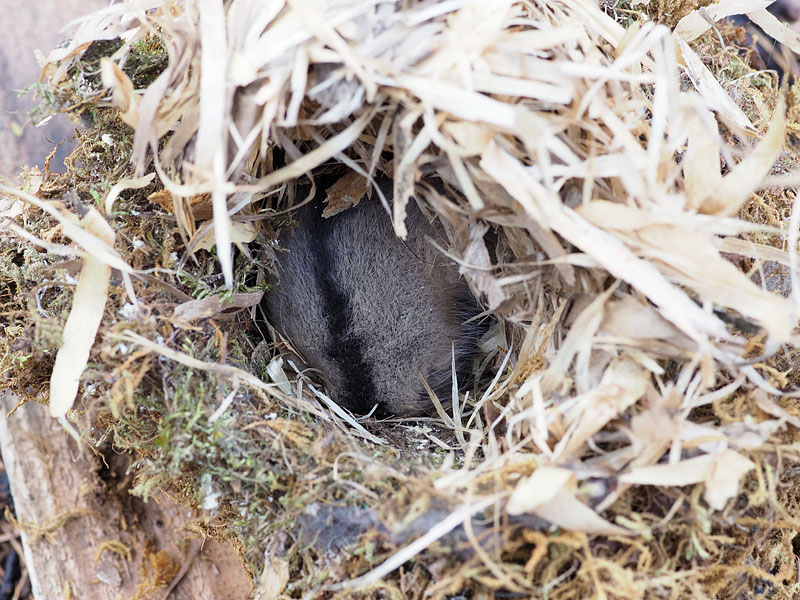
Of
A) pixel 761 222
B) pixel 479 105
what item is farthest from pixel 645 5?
pixel 479 105

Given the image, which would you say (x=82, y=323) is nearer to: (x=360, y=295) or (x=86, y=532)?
(x=360, y=295)

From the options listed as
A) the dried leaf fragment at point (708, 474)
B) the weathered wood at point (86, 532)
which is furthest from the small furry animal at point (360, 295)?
the dried leaf fragment at point (708, 474)

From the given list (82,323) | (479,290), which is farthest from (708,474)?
(82,323)

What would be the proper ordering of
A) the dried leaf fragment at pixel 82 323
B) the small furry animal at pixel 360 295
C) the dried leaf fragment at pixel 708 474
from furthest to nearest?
the small furry animal at pixel 360 295, the dried leaf fragment at pixel 82 323, the dried leaf fragment at pixel 708 474

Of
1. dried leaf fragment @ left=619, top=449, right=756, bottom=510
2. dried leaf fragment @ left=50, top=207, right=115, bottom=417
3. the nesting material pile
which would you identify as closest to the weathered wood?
the nesting material pile

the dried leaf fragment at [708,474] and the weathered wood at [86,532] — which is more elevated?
the dried leaf fragment at [708,474]

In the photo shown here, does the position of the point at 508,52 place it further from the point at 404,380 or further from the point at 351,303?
the point at 404,380

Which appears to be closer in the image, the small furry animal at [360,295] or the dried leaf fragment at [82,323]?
the dried leaf fragment at [82,323]

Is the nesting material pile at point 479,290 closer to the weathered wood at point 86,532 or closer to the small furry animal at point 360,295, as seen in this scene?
the small furry animal at point 360,295
